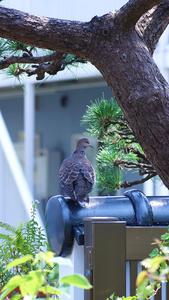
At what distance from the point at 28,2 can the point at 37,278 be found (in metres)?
7.39

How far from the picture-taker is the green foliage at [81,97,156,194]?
3111 mm

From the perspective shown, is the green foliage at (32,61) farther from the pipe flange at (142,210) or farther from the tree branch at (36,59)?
the pipe flange at (142,210)

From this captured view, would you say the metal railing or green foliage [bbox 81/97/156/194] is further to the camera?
the metal railing

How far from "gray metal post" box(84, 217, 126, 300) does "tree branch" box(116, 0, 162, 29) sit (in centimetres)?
71

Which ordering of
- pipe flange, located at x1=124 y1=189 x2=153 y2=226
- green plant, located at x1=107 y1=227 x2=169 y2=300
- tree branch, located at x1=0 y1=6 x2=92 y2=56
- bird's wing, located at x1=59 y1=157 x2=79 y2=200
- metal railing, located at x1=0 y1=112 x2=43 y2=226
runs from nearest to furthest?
green plant, located at x1=107 y1=227 x2=169 y2=300
tree branch, located at x1=0 y1=6 x2=92 y2=56
pipe flange, located at x1=124 y1=189 x2=153 y2=226
bird's wing, located at x1=59 y1=157 x2=79 y2=200
metal railing, located at x1=0 y1=112 x2=43 y2=226

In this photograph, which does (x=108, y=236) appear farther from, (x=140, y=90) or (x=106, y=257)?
(x=140, y=90)

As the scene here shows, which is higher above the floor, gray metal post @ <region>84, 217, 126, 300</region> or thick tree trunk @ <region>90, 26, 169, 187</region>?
thick tree trunk @ <region>90, 26, 169, 187</region>

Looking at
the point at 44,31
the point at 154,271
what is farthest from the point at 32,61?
the point at 154,271

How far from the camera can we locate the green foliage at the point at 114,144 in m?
3.11

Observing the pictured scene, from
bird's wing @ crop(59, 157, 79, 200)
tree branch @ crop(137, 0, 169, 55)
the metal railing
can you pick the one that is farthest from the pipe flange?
the metal railing

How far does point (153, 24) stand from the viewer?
197 centimetres

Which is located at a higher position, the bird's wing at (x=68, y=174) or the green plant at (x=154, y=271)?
the bird's wing at (x=68, y=174)

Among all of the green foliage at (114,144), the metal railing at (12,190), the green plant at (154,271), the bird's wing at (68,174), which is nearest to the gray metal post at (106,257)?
the green plant at (154,271)

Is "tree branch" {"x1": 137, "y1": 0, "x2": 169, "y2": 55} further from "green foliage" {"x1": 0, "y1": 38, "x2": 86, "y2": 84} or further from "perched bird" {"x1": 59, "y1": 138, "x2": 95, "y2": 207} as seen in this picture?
"perched bird" {"x1": 59, "y1": 138, "x2": 95, "y2": 207}
